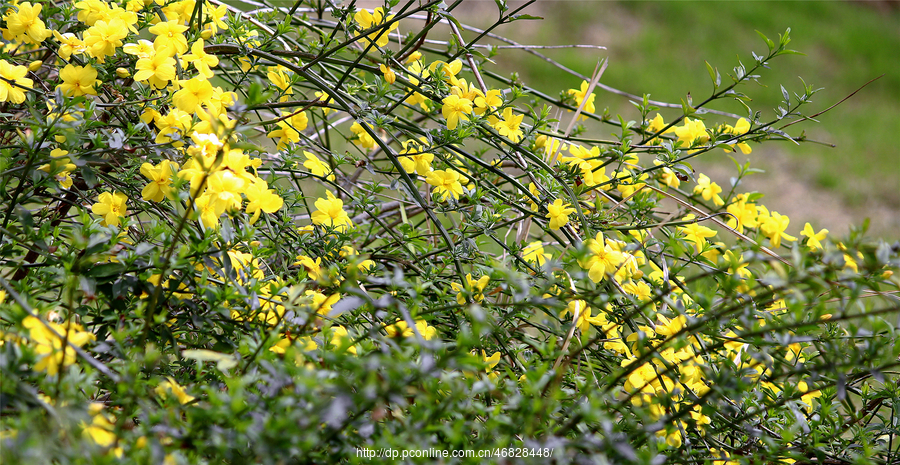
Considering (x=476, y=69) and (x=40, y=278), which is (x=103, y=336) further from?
(x=476, y=69)

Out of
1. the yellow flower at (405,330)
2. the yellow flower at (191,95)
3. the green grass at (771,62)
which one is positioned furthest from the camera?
the green grass at (771,62)

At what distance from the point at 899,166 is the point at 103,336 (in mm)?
6170

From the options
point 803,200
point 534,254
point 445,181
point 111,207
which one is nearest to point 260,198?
point 111,207

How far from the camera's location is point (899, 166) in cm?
523

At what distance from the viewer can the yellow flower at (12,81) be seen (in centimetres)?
95

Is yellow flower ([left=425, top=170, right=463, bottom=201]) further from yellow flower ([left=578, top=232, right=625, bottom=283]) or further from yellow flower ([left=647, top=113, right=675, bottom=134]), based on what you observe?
yellow flower ([left=647, top=113, right=675, bottom=134])

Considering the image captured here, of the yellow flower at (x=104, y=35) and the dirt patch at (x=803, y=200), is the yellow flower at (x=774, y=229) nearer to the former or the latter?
the yellow flower at (x=104, y=35)

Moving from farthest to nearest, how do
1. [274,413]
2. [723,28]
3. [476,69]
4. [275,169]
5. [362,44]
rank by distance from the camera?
1. [723,28]
2. [362,44]
3. [476,69]
4. [275,169]
5. [274,413]

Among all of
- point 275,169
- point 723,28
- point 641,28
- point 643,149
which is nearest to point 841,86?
point 723,28

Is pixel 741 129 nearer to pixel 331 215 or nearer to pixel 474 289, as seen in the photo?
pixel 474 289

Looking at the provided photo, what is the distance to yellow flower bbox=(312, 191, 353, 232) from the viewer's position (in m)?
1.10

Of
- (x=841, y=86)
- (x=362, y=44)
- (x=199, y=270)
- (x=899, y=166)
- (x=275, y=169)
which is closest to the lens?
(x=199, y=270)

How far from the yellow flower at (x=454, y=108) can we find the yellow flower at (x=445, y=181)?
9 cm

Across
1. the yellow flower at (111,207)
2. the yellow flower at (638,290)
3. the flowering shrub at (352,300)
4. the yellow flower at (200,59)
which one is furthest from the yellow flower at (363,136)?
the yellow flower at (638,290)
